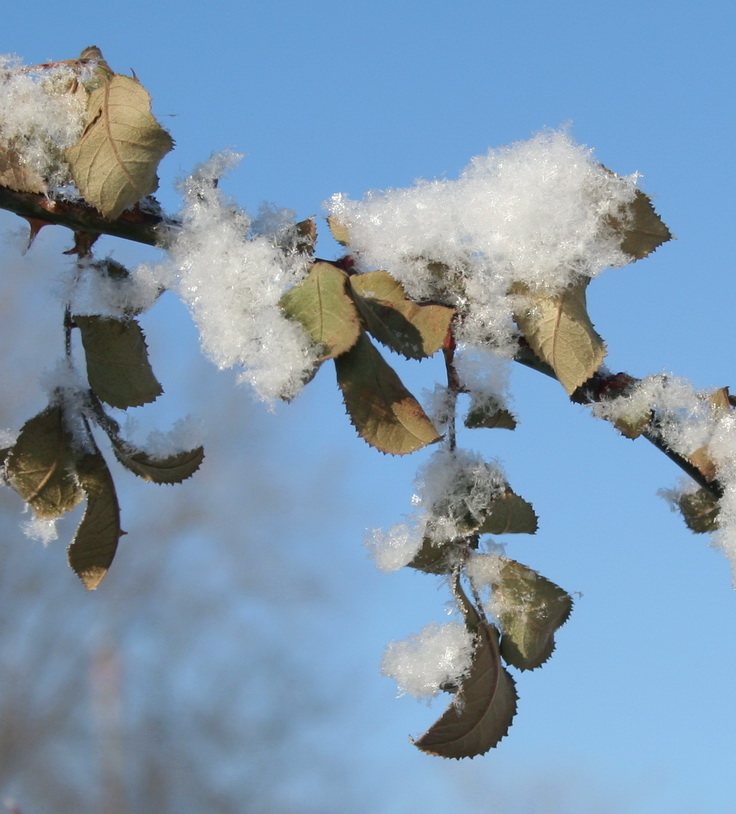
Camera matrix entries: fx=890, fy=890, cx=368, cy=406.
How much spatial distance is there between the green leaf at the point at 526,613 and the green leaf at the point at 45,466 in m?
0.31

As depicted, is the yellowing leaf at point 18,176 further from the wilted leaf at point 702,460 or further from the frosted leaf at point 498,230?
the wilted leaf at point 702,460

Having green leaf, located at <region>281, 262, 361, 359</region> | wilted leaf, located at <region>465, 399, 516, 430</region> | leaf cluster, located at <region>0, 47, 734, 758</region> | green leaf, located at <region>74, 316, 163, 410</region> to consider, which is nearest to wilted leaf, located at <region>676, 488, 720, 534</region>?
leaf cluster, located at <region>0, 47, 734, 758</region>

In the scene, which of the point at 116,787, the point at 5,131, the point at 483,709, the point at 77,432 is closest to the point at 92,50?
the point at 5,131

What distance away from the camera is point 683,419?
1.76 feet

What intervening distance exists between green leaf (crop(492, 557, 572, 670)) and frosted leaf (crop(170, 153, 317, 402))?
0.20 m

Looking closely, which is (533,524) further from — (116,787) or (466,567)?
(116,787)

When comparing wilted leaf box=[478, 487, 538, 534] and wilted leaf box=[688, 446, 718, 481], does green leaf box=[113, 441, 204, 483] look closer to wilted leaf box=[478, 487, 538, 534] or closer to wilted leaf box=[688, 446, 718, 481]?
wilted leaf box=[478, 487, 538, 534]

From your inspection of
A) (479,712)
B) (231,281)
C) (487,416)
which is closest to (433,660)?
(479,712)

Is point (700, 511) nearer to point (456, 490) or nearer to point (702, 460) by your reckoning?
point (702, 460)

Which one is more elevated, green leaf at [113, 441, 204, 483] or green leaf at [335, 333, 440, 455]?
green leaf at [113, 441, 204, 483]

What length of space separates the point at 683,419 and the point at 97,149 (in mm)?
389

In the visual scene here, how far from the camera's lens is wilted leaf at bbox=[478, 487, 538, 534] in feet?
1.82

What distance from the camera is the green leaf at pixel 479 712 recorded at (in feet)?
1.74

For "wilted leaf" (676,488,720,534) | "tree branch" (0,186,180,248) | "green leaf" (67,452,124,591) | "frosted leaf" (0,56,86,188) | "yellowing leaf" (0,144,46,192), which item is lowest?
"wilted leaf" (676,488,720,534)
